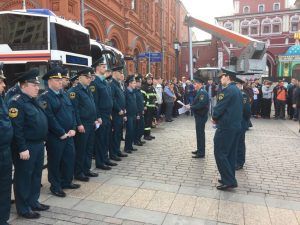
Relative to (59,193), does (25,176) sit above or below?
above

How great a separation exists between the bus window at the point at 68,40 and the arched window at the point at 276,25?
42.5 m

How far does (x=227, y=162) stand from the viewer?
5633 millimetres

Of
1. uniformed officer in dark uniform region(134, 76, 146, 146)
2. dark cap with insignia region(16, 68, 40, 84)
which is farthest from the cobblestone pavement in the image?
dark cap with insignia region(16, 68, 40, 84)

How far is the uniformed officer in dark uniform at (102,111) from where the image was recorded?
666 cm

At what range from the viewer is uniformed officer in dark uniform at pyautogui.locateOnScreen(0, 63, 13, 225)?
384cm

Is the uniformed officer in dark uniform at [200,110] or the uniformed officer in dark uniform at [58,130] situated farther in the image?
the uniformed officer in dark uniform at [200,110]

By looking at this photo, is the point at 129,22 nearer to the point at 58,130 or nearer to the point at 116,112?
the point at 116,112

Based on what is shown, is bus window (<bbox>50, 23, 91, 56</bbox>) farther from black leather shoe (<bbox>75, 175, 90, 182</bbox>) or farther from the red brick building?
the red brick building

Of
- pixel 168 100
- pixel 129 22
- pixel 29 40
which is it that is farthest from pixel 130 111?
pixel 129 22

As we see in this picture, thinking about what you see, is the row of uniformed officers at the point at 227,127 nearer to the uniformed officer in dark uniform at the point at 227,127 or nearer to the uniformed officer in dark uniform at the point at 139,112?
the uniformed officer in dark uniform at the point at 227,127

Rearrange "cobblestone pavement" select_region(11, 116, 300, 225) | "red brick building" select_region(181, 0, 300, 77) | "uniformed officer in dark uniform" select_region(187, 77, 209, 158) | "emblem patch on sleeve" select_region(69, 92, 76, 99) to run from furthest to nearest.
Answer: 1. "red brick building" select_region(181, 0, 300, 77)
2. "uniformed officer in dark uniform" select_region(187, 77, 209, 158)
3. "emblem patch on sleeve" select_region(69, 92, 76, 99)
4. "cobblestone pavement" select_region(11, 116, 300, 225)

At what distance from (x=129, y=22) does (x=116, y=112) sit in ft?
60.1

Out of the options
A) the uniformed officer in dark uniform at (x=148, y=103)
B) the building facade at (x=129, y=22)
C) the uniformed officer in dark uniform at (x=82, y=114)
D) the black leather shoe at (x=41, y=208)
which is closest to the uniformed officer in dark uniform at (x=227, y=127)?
the uniformed officer in dark uniform at (x=82, y=114)

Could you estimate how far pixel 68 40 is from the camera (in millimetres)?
12133
